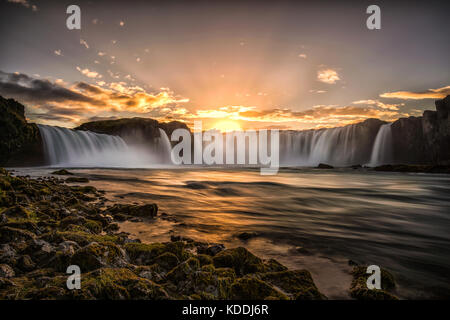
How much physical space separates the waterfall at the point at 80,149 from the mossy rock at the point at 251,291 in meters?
50.4

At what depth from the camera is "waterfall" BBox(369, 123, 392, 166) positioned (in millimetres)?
69250

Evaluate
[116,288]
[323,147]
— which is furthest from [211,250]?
[323,147]

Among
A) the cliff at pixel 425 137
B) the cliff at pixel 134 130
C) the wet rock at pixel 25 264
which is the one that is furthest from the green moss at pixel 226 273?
the cliff at pixel 134 130

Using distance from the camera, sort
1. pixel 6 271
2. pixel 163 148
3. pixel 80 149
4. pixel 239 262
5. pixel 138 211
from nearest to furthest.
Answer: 1. pixel 6 271
2. pixel 239 262
3. pixel 138 211
4. pixel 80 149
5. pixel 163 148

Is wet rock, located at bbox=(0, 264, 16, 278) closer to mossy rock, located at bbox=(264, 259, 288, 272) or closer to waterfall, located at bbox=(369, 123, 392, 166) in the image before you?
mossy rock, located at bbox=(264, 259, 288, 272)

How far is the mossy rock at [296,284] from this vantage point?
3178 mm

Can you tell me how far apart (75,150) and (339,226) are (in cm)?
5300

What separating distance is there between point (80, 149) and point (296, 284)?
55.4 metres

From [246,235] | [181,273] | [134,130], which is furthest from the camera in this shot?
[134,130]

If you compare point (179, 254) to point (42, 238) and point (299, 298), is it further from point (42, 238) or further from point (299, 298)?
point (42, 238)

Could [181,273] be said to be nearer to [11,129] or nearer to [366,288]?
[366,288]

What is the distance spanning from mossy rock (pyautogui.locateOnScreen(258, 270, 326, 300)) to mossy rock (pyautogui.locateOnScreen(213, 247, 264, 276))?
11.0 inches

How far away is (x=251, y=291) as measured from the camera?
3.09m
